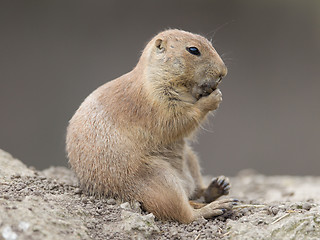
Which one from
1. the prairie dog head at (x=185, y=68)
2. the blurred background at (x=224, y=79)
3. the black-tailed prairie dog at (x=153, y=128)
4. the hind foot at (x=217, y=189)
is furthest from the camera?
the blurred background at (x=224, y=79)

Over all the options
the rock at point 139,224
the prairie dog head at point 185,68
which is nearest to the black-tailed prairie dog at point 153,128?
the prairie dog head at point 185,68

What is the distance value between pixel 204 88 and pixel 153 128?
0.55 m

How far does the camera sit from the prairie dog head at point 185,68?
382 cm

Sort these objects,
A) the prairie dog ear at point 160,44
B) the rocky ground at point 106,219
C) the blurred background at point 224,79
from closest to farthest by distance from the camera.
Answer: the rocky ground at point 106,219 < the prairie dog ear at point 160,44 < the blurred background at point 224,79

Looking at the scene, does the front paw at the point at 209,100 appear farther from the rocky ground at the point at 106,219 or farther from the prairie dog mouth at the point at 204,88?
the rocky ground at the point at 106,219

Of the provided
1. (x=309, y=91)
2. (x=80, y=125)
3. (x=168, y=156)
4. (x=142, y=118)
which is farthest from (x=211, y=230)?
(x=309, y=91)

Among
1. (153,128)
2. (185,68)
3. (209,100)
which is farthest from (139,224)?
(185,68)

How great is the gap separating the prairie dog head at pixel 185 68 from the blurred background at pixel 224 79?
4475 mm

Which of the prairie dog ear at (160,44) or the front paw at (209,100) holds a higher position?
the prairie dog ear at (160,44)

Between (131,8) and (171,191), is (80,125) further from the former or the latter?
(131,8)

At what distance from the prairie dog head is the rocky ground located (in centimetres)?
99

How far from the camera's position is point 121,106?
3.88 metres

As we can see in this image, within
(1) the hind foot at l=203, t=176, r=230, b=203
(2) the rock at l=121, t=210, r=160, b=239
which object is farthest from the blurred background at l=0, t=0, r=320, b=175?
(2) the rock at l=121, t=210, r=160, b=239

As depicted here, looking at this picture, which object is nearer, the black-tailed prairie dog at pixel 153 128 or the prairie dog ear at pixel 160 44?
the black-tailed prairie dog at pixel 153 128
